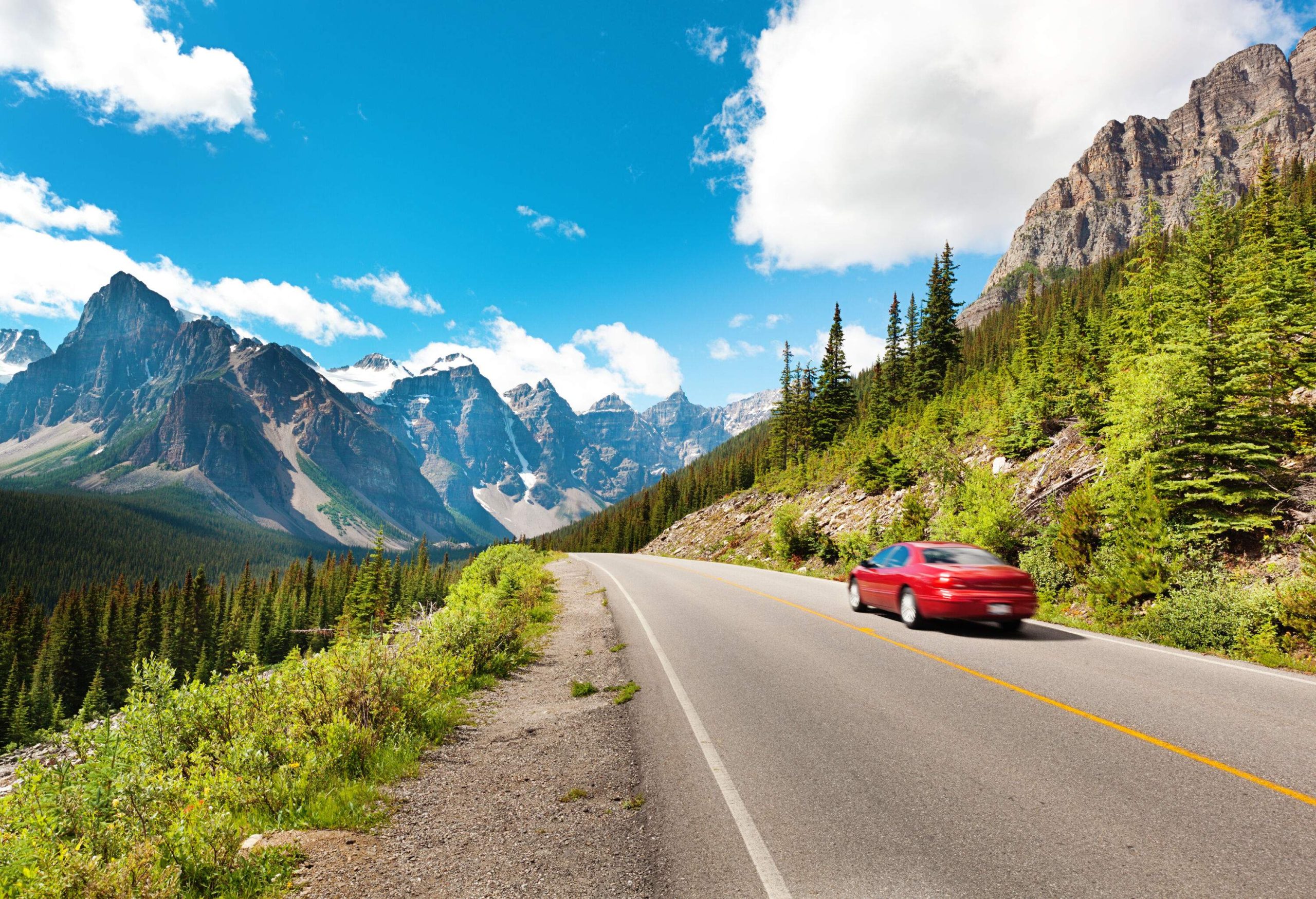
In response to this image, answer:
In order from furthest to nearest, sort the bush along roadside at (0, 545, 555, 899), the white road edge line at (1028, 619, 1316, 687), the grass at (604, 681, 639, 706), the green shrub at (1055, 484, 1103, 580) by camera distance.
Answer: the green shrub at (1055, 484, 1103, 580) → the white road edge line at (1028, 619, 1316, 687) → the grass at (604, 681, 639, 706) → the bush along roadside at (0, 545, 555, 899)

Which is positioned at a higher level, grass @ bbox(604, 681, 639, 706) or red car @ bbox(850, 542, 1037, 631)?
red car @ bbox(850, 542, 1037, 631)

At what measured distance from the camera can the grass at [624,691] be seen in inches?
288

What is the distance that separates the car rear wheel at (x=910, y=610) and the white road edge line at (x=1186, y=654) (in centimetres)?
247

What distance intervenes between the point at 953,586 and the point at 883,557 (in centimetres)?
247

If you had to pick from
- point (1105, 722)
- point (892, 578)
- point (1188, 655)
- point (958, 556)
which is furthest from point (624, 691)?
point (1188, 655)

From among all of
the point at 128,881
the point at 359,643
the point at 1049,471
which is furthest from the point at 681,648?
the point at 1049,471

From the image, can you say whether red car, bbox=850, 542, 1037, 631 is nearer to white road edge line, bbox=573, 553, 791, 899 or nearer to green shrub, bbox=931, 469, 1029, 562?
green shrub, bbox=931, 469, 1029, 562

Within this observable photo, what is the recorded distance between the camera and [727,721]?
6168 mm

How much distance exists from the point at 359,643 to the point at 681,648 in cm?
515

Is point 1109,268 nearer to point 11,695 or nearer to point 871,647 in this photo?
point 871,647

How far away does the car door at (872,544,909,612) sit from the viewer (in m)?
11.9

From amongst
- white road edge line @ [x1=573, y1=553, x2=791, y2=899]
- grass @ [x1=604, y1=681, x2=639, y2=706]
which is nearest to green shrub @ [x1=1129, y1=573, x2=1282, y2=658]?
white road edge line @ [x1=573, y1=553, x2=791, y2=899]

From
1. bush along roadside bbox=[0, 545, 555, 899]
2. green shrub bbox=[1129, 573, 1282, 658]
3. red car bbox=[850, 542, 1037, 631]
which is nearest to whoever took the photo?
bush along roadside bbox=[0, 545, 555, 899]

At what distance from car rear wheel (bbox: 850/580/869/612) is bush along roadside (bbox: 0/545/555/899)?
886cm
